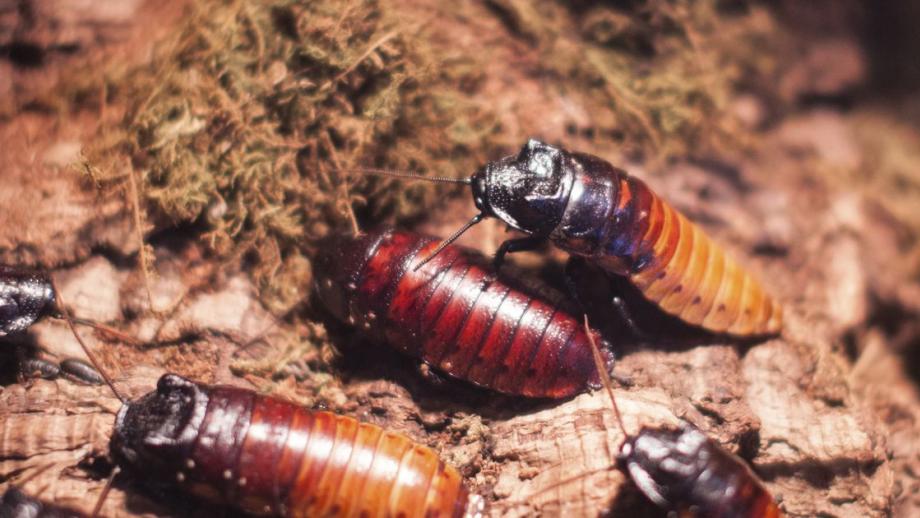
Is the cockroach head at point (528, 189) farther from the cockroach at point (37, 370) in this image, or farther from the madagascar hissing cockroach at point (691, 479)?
the cockroach at point (37, 370)

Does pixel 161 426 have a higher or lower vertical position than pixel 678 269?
lower

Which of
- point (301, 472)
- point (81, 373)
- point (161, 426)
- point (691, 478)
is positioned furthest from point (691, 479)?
point (81, 373)

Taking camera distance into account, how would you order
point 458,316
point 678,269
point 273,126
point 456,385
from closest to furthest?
point 458,316 < point 456,385 < point 678,269 < point 273,126

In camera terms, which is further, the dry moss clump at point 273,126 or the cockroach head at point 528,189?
the dry moss clump at point 273,126

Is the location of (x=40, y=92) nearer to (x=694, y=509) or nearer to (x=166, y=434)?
(x=166, y=434)

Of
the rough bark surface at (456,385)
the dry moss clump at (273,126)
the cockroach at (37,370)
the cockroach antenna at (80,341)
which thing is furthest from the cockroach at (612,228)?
the cockroach at (37,370)

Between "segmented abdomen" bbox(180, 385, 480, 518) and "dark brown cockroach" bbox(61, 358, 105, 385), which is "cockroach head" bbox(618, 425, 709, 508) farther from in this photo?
"dark brown cockroach" bbox(61, 358, 105, 385)

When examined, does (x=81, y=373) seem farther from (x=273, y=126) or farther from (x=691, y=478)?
(x=691, y=478)
